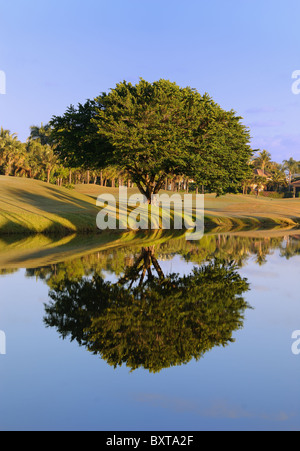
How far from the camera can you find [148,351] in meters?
9.50

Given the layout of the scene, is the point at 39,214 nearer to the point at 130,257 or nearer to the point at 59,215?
the point at 59,215

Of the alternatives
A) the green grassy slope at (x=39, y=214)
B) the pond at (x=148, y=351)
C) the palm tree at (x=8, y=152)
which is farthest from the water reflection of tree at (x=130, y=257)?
the palm tree at (x=8, y=152)

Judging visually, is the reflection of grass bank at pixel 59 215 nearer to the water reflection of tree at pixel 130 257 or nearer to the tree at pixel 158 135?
the tree at pixel 158 135

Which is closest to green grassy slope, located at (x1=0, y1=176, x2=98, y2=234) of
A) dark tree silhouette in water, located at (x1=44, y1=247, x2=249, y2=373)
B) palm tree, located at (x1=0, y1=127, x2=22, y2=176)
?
dark tree silhouette in water, located at (x1=44, y1=247, x2=249, y2=373)

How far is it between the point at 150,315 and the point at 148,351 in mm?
2934

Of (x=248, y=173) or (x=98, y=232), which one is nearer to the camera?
(x=98, y=232)

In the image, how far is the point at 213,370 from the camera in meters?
8.53

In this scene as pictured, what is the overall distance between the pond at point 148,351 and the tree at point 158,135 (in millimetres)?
36068

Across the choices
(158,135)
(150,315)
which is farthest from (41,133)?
(150,315)

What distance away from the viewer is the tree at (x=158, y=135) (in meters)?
54.2

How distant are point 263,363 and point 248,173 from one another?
60786 mm

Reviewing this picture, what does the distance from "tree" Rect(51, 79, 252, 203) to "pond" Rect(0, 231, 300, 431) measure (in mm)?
36068

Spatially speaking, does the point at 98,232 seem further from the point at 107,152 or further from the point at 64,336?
the point at 64,336

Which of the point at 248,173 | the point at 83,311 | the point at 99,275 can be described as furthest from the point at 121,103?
the point at 83,311
